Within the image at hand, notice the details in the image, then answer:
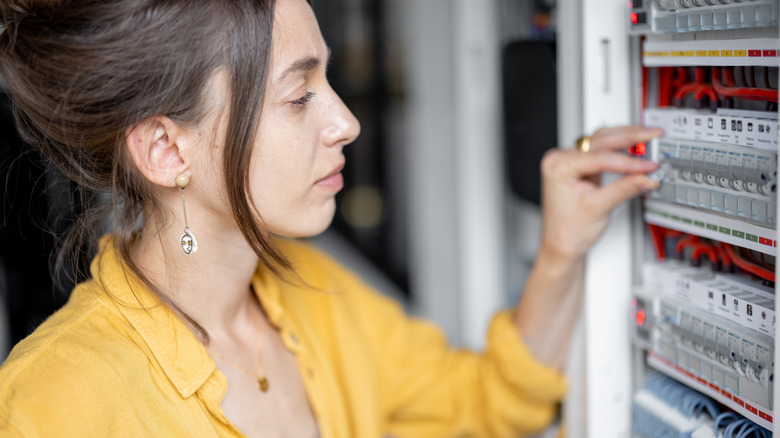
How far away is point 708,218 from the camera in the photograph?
1004mm

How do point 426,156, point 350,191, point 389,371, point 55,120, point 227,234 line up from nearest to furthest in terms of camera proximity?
point 55,120 → point 227,234 → point 389,371 → point 426,156 → point 350,191

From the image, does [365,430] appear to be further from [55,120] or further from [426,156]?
[426,156]

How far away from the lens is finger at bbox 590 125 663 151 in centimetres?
109

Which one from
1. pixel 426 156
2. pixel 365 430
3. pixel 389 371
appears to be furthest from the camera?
pixel 426 156

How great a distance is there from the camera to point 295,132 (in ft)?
3.57

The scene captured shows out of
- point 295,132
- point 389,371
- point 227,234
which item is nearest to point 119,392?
point 227,234

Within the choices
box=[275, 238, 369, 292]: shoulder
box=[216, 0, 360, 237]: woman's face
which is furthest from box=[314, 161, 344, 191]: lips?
box=[275, 238, 369, 292]: shoulder

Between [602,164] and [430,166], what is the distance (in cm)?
170

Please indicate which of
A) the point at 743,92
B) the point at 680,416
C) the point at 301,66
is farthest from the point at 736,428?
the point at 301,66

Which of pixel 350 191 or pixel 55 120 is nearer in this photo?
pixel 55 120

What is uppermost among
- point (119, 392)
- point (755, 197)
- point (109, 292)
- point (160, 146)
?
point (160, 146)

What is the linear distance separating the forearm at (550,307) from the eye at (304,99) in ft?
1.61

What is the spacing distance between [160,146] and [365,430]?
2.15 feet

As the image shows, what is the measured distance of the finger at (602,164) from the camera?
43.3 inches
